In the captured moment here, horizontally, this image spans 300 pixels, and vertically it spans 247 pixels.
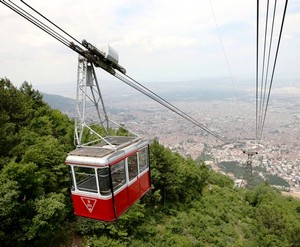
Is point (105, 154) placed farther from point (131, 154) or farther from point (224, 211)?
point (224, 211)

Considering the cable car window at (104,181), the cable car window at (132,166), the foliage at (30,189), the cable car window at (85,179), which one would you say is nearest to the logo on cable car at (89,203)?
the cable car window at (85,179)

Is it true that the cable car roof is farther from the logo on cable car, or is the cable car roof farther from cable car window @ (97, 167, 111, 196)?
the logo on cable car

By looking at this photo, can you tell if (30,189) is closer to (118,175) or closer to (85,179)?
(85,179)

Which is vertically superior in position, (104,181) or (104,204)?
(104,181)

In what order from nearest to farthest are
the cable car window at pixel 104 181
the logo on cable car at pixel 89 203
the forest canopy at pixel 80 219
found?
the cable car window at pixel 104 181 → the logo on cable car at pixel 89 203 → the forest canopy at pixel 80 219

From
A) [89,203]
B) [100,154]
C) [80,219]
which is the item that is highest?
[100,154]

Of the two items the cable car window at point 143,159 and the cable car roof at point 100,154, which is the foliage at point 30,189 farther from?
the cable car window at point 143,159

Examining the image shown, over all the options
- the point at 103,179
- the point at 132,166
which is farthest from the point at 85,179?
the point at 132,166
